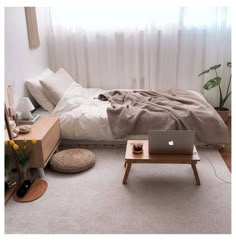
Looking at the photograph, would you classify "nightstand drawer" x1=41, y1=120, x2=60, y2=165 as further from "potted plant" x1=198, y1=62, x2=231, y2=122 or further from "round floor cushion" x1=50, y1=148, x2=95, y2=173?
"potted plant" x1=198, y1=62, x2=231, y2=122

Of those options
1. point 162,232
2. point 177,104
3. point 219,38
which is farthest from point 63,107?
point 219,38

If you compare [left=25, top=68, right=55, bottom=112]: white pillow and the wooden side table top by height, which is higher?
[left=25, top=68, right=55, bottom=112]: white pillow

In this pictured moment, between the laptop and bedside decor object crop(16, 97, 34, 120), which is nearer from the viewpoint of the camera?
the laptop

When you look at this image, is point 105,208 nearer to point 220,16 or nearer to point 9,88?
point 9,88

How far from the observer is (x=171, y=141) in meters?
2.46

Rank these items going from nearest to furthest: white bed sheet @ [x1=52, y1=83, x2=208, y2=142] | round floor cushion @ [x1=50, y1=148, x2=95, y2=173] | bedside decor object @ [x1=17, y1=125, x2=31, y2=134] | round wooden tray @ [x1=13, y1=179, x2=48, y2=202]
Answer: round wooden tray @ [x1=13, y1=179, x2=48, y2=202]
bedside decor object @ [x1=17, y1=125, x2=31, y2=134]
round floor cushion @ [x1=50, y1=148, x2=95, y2=173]
white bed sheet @ [x1=52, y1=83, x2=208, y2=142]

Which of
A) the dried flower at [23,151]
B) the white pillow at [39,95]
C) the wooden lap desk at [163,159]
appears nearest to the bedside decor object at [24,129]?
the dried flower at [23,151]

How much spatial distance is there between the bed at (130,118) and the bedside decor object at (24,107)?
1.33 feet

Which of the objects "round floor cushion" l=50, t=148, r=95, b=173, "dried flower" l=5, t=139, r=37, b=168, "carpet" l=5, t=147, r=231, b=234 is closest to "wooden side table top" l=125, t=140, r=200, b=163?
"carpet" l=5, t=147, r=231, b=234

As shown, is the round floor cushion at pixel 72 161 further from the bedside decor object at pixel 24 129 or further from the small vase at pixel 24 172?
the bedside decor object at pixel 24 129

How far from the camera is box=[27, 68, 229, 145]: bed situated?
9.90 feet

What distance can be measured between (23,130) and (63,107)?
75cm

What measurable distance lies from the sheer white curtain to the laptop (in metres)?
1.98

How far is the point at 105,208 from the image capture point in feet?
7.34
